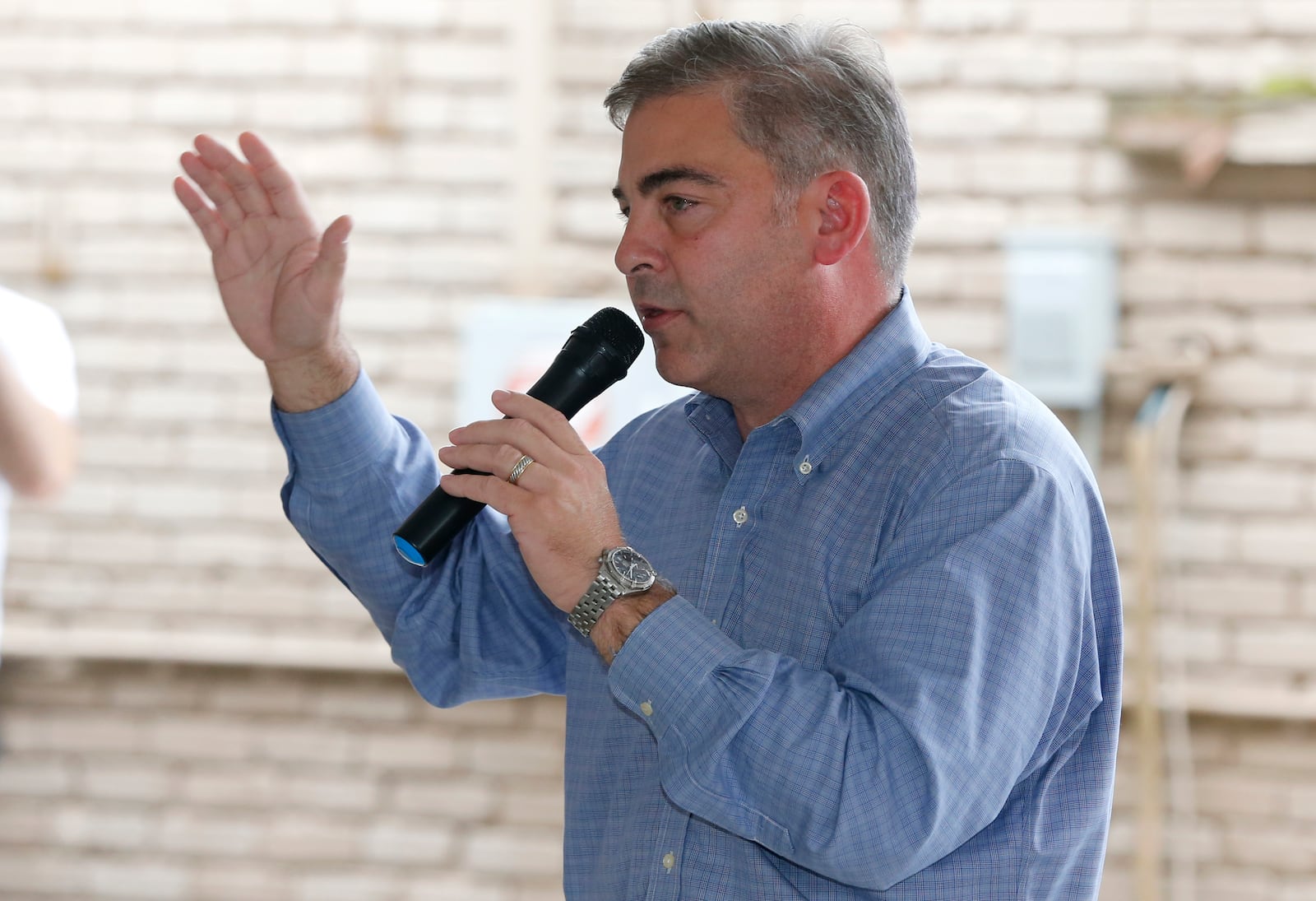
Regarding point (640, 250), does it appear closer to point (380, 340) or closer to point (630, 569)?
point (630, 569)

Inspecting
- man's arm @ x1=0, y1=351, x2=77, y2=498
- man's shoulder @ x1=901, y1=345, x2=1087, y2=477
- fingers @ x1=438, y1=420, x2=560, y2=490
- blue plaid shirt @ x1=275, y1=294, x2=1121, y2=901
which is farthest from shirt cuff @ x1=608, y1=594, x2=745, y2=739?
man's arm @ x1=0, y1=351, x2=77, y2=498

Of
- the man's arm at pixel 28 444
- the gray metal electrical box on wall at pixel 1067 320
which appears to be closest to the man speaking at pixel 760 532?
the man's arm at pixel 28 444

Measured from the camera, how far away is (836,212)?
135 cm

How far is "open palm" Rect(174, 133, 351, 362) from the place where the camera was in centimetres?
138

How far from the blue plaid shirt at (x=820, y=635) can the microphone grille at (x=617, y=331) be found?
15cm

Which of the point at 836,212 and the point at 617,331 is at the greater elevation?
the point at 836,212

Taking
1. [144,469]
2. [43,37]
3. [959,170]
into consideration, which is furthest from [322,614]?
[959,170]

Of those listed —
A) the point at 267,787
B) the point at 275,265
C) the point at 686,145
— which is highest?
the point at 686,145

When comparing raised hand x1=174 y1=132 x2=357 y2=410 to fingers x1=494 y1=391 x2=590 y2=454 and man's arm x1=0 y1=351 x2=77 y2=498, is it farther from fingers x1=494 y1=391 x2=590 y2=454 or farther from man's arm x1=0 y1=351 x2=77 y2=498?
man's arm x1=0 y1=351 x2=77 y2=498

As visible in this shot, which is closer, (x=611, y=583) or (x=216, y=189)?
(x=611, y=583)

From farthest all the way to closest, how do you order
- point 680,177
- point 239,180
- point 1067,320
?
point 1067,320, point 239,180, point 680,177

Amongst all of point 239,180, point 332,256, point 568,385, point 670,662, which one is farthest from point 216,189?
point 670,662

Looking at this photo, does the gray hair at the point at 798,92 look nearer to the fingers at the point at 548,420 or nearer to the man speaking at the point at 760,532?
the man speaking at the point at 760,532

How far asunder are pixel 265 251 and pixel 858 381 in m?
0.64
